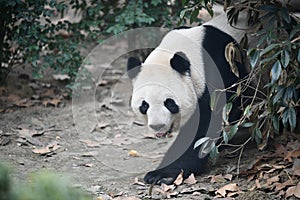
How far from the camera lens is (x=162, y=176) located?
4.45 metres

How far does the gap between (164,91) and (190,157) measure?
613 mm

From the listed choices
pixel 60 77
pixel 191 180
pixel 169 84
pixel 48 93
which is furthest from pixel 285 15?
pixel 60 77

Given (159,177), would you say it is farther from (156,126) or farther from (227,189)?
(227,189)

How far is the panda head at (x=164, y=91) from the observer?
4.34m

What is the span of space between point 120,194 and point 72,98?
2345 millimetres

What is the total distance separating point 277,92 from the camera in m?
3.64

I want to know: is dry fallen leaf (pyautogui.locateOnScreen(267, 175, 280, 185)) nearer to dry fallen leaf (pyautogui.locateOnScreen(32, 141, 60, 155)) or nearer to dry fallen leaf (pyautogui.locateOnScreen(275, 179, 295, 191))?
dry fallen leaf (pyautogui.locateOnScreen(275, 179, 295, 191))

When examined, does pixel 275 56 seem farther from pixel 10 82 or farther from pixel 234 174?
pixel 10 82

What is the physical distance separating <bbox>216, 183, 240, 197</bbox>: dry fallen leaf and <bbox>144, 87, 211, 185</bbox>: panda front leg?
0.43m

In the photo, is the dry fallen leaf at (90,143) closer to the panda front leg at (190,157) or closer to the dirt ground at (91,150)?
the dirt ground at (91,150)

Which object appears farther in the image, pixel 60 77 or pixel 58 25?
pixel 60 77

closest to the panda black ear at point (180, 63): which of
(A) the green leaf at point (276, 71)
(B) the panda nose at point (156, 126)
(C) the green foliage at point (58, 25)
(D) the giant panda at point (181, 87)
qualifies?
(D) the giant panda at point (181, 87)

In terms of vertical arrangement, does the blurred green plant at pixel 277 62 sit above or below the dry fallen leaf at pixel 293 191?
above

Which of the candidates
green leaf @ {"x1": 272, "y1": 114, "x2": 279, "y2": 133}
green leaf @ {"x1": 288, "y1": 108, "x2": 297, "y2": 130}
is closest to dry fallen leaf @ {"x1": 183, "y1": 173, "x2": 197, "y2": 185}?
green leaf @ {"x1": 272, "y1": 114, "x2": 279, "y2": 133}
